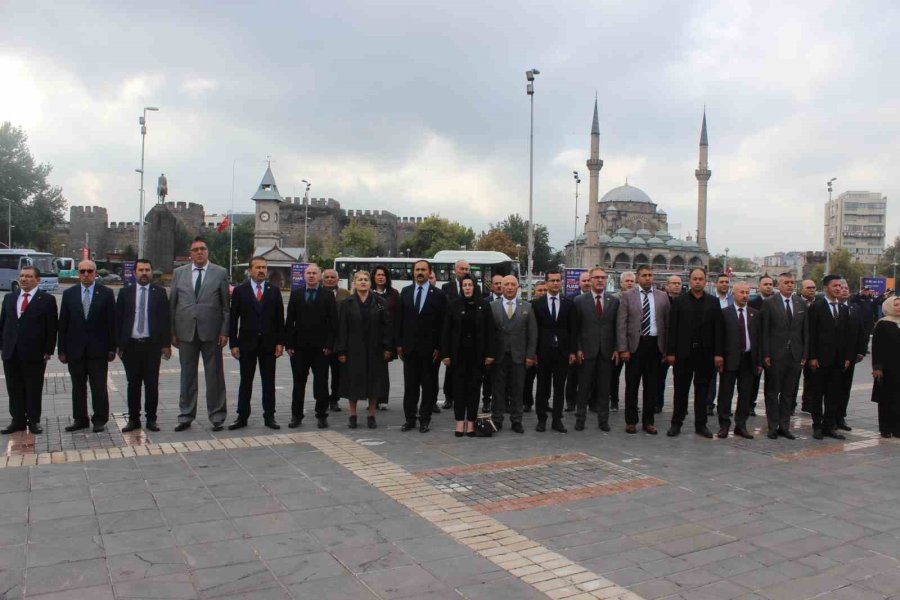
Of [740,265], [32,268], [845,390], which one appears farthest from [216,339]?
[740,265]

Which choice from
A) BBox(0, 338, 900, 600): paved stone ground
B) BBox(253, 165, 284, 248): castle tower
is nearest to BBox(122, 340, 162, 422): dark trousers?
BBox(0, 338, 900, 600): paved stone ground

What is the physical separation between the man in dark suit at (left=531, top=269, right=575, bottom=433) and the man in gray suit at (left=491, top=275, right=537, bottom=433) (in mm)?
293

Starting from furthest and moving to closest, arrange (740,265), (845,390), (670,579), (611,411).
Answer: (740,265) < (611,411) < (845,390) < (670,579)

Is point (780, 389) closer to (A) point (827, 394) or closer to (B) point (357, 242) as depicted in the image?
(A) point (827, 394)

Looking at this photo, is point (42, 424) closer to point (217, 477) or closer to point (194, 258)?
point (194, 258)

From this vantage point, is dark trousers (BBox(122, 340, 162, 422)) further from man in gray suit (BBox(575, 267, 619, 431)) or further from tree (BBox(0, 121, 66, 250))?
tree (BBox(0, 121, 66, 250))

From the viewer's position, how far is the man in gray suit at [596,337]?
8.41 m

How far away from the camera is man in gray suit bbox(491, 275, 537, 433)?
27.0ft

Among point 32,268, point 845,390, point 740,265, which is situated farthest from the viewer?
point 740,265

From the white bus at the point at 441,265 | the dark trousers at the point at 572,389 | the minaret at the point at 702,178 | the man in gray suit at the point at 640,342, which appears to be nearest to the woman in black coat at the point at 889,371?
the man in gray suit at the point at 640,342

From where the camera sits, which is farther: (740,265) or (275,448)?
(740,265)

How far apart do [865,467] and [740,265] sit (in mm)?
182503

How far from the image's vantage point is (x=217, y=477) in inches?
232

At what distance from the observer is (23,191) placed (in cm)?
6594
